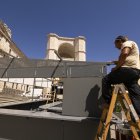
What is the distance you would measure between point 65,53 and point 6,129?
42.2m

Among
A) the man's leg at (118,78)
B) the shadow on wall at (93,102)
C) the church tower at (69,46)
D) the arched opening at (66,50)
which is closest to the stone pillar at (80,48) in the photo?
the church tower at (69,46)

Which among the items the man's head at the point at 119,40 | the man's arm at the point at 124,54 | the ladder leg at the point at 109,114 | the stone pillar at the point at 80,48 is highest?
the stone pillar at the point at 80,48

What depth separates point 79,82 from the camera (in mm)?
3076

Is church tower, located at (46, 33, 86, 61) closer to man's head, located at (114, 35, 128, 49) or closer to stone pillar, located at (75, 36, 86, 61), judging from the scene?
stone pillar, located at (75, 36, 86, 61)

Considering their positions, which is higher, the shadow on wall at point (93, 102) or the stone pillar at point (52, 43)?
the stone pillar at point (52, 43)

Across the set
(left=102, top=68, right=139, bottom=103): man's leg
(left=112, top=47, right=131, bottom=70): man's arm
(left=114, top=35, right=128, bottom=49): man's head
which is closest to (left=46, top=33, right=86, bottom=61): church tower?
(left=114, top=35, right=128, bottom=49): man's head

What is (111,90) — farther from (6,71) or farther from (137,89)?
(6,71)

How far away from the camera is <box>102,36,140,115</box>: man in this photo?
234cm

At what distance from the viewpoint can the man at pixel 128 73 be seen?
2.34 meters

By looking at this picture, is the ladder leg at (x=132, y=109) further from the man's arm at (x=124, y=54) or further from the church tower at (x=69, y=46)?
the church tower at (x=69, y=46)

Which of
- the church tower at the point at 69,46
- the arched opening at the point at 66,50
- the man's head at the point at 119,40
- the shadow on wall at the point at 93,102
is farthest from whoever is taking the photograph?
the arched opening at the point at 66,50

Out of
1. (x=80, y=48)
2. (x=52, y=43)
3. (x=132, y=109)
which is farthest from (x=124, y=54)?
(x=80, y=48)

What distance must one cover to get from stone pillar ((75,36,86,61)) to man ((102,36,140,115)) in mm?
36423

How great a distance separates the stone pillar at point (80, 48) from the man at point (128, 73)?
119 feet
